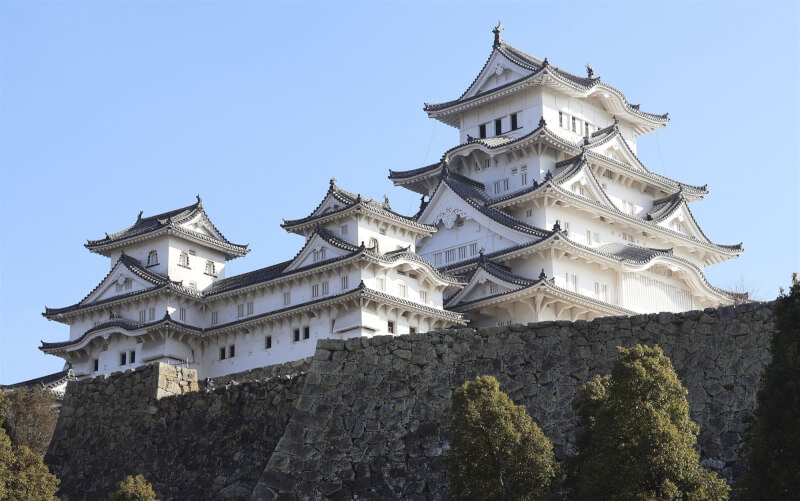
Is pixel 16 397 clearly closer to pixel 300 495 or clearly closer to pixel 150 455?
pixel 150 455

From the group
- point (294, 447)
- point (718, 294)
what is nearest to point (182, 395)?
point (294, 447)

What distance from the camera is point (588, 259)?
49.9m

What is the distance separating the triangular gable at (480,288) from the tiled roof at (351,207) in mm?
2759

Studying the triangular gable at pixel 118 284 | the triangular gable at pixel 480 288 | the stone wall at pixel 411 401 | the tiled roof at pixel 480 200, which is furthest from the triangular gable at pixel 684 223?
the stone wall at pixel 411 401

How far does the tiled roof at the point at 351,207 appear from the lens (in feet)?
156

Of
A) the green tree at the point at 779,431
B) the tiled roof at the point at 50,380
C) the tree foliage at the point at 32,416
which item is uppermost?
the tiled roof at the point at 50,380

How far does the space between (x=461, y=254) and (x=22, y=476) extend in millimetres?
28562

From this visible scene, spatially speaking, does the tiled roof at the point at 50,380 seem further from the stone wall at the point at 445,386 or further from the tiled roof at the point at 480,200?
the stone wall at the point at 445,386

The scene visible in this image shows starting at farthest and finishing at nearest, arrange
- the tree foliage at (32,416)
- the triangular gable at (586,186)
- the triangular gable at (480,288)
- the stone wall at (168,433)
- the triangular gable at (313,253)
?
the triangular gable at (586,186) → the triangular gable at (480,288) → the triangular gable at (313,253) → the tree foliage at (32,416) → the stone wall at (168,433)

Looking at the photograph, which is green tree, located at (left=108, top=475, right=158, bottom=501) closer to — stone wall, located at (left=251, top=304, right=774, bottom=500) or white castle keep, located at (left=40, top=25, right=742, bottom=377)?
stone wall, located at (left=251, top=304, right=774, bottom=500)

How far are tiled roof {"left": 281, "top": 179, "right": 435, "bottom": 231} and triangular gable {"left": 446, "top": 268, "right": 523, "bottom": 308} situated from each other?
2.76 m

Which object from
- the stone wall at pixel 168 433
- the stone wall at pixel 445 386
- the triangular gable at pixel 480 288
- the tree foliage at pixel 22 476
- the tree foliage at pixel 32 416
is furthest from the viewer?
the triangular gable at pixel 480 288

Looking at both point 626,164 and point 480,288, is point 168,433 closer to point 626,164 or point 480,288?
point 480,288

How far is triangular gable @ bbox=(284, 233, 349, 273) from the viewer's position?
4709 cm
